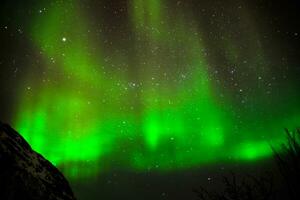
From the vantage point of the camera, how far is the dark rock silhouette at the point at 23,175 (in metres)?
16.2

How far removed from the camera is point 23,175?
18234mm

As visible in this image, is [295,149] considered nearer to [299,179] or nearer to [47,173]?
[299,179]

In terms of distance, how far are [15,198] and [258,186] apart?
1648 cm

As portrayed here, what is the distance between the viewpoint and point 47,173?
23297 mm

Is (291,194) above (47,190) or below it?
below

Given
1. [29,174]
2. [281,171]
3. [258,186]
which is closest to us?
[29,174]

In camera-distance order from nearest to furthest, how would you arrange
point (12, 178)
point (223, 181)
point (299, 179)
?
point (12, 178) → point (223, 181) → point (299, 179)

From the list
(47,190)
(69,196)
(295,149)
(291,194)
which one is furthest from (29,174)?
(295,149)

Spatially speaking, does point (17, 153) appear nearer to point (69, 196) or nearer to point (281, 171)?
point (69, 196)

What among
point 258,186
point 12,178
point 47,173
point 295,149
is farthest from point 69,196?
point 295,149

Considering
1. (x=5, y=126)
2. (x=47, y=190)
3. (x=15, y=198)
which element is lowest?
(x=15, y=198)

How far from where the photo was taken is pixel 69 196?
2322cm

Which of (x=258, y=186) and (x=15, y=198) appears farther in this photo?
(x=258, y=186)

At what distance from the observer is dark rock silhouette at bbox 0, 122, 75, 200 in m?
16.2
